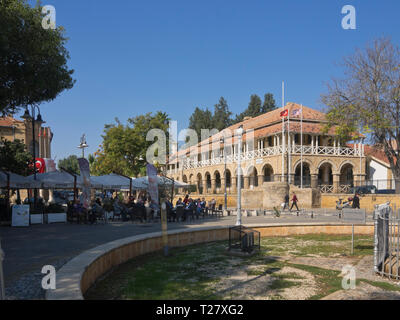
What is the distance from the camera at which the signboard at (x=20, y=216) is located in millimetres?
14203

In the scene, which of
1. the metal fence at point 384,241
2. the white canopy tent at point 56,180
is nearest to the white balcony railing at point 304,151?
the white canopy tent at point 56,180

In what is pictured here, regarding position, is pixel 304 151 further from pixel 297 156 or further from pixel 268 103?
pixel 268 103

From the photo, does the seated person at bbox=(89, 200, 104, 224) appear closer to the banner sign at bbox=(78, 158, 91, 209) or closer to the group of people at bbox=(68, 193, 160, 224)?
the group of people at bbox=(68, 193, 160, 224)

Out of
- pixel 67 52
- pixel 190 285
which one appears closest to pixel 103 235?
pixel 190 285

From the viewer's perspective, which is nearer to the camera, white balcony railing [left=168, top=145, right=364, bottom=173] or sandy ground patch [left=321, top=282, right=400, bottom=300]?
sandy ground patch [left=321, top=282, right=400, bottom=300]

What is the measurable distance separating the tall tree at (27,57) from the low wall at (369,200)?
19700 millimetres

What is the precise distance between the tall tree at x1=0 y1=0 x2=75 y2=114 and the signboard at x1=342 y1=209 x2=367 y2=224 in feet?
41.2

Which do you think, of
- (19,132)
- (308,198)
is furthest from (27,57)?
(19,132)

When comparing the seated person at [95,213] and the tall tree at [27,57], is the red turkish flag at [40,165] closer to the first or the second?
the tall tree at [27,57]

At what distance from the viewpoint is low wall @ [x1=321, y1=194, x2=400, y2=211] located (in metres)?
23.6

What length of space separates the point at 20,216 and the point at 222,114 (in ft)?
214

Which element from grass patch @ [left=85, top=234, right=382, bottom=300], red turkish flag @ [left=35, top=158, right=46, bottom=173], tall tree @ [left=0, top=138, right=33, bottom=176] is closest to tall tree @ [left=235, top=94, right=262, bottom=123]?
red turkish flag @ [left=35, top=158, right=46, bottom=173]

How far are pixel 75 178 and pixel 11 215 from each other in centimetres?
311
